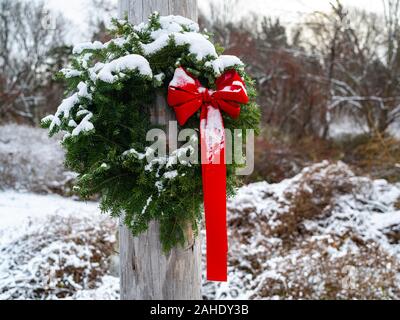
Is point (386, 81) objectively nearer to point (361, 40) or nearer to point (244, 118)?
point (361, 40)

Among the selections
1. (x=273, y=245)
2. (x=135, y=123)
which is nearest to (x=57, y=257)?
(x=273, y=245)

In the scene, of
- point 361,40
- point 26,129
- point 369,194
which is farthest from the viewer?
point 361,40

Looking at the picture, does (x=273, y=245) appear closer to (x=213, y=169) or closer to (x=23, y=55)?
(x=213, y=169)

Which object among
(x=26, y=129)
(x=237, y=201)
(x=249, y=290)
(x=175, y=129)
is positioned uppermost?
(x=26, y=129)

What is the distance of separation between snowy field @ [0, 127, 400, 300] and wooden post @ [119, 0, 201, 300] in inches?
81.6

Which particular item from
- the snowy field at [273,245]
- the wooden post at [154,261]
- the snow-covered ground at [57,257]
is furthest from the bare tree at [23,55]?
the wooden post at [154,261]

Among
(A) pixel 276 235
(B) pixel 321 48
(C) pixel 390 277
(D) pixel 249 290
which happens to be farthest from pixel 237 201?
(B) pixel 321 48

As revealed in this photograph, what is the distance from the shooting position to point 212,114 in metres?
1.64

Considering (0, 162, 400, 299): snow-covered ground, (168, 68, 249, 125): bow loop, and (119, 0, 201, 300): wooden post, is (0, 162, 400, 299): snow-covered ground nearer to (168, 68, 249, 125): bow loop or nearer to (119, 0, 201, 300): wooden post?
(119, 0, 201, 300): wooden post

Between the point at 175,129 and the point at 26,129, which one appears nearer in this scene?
the point at 175,129

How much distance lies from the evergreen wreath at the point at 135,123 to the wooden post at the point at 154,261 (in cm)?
8

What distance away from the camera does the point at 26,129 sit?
10352 millimetres

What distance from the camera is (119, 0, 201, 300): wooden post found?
5.73 feet

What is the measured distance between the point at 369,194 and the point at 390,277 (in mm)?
2169
